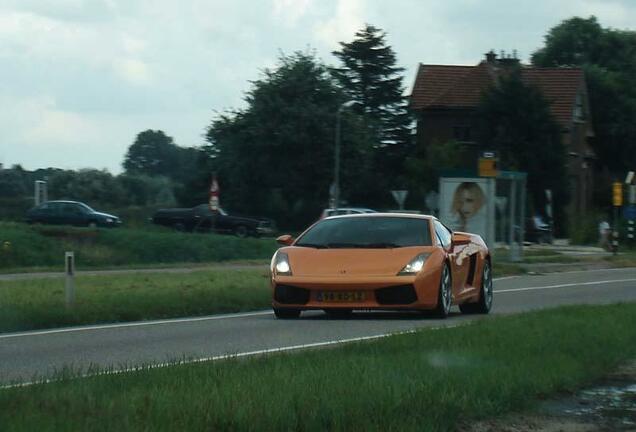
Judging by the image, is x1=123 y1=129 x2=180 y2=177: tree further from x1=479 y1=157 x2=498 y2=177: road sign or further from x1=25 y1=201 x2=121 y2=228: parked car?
x1=479 y1=157 x2=498 y2=177: road sign

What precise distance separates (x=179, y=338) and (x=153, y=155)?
516 feet

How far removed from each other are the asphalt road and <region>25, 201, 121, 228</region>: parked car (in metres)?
47.6

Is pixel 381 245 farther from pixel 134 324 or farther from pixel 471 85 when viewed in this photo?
pixel 471 85

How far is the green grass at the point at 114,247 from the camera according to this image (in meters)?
44.3

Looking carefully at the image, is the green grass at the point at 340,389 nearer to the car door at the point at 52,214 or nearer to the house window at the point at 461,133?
the car door at the point at 52,214

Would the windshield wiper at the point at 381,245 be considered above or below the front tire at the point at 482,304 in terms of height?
above

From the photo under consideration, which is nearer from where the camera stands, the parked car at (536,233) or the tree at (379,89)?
the parked car at (536,233)

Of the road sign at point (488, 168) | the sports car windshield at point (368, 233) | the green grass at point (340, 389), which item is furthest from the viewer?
the road sign at point (488, 168)

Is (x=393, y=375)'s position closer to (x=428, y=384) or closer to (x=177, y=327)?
(x=428, y=384)

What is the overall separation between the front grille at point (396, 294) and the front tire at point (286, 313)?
3.64 feet

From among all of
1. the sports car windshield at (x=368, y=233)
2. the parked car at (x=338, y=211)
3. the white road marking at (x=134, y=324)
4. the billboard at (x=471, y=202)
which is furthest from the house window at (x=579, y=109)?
the sports car windshield at (x=368, y=233)

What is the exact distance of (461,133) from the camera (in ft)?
269

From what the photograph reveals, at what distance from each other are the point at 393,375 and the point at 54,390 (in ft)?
7.29

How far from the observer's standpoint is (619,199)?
4750cm
